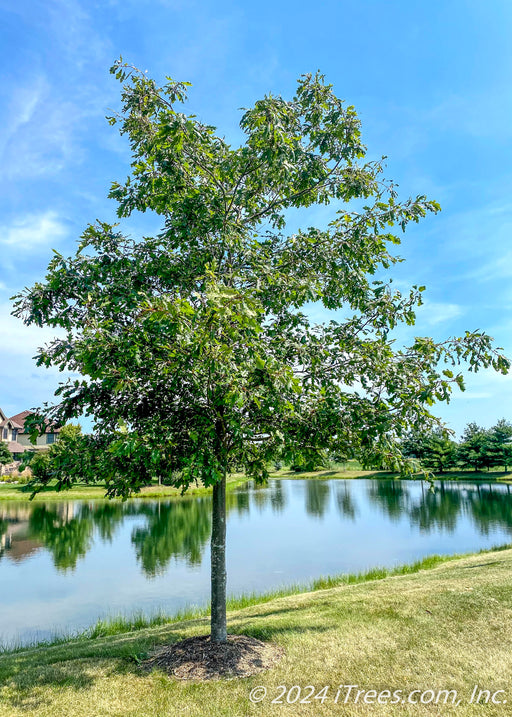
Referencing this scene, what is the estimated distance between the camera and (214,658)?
6.17 meters

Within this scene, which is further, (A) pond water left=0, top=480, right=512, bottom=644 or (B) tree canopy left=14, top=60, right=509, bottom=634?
(A) pond water left=0, top=480, right=512, bottom=644

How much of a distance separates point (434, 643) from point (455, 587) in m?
3.02

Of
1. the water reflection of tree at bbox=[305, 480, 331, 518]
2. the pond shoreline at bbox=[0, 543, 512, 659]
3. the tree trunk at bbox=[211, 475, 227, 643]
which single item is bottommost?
the water reflection of tree at bbox=[305, 480, 331, 518]

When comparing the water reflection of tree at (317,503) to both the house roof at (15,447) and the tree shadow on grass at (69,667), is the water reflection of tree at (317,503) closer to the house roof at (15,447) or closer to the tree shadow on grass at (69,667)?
the tree shadow on grass at (69,667)

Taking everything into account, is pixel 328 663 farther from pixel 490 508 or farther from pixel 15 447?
pixel 15 447

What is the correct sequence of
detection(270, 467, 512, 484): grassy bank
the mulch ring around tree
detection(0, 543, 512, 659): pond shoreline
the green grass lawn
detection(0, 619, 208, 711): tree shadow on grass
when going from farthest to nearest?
detection(270, 467, 512, 484): grassy bank
the green grass lawn
detection(0, 543, 512, 659): pond shoreline
the mulch ring around tree
detection(0, 619, 208, 711): tree shadow on grass

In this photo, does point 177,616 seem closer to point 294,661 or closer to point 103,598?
point 103,598

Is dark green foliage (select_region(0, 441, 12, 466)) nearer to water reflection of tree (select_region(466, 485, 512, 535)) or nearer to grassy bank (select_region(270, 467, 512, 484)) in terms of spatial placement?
grassy bank (select_region(270, 467, 512, 484))

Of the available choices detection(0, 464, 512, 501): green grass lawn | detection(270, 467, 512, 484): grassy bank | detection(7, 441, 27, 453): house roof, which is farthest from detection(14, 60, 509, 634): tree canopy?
detection(7, 441, 27, 453): house roof

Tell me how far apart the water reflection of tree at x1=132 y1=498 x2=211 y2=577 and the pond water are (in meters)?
0.07

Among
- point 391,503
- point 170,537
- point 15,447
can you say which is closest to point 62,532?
point 170,537

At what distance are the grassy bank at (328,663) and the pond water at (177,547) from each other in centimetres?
593

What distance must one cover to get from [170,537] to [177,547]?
2.37 meters

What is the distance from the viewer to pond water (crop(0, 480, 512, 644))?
45.5 ft
